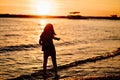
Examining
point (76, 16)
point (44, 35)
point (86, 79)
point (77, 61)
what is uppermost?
point (44, 35)

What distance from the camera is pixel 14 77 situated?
1510cm

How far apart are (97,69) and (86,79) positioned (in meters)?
3.77

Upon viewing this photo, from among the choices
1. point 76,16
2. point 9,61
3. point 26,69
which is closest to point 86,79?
point 26,69

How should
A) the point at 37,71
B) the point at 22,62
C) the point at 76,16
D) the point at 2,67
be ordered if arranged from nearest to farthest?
the point at 37,71
the point at 2,67
the point at 22,62
the point at 76,16

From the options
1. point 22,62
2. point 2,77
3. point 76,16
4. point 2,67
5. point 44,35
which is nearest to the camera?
point 44,35

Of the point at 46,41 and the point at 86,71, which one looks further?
the point at 86,71

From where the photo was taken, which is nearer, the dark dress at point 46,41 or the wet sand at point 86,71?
the dark dress at point 46,41

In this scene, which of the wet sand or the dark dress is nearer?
the dark dress

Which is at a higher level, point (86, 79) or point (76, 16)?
point (86, 79)

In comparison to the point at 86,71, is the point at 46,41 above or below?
above

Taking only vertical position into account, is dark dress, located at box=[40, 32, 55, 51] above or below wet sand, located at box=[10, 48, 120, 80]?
above

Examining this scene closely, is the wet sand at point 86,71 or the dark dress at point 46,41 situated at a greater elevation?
the dark dress at point 46,41

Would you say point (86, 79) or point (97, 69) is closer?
point (86, 79)

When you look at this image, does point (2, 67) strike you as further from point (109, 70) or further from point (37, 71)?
point (109, 70)
